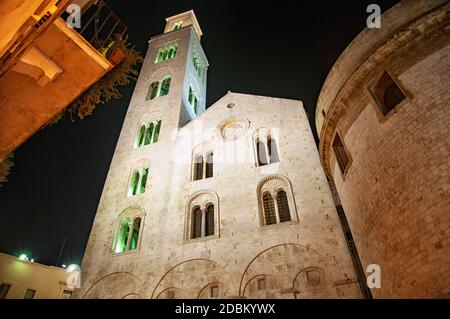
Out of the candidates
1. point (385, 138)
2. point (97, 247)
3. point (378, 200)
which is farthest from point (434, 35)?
point (97, 247)

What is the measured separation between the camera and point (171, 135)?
17594 mm

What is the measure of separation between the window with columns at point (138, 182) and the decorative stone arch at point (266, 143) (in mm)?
6532

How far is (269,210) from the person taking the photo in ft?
40.6

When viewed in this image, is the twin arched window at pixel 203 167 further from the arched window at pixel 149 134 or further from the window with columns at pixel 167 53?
the window with columns at pixel 167 53

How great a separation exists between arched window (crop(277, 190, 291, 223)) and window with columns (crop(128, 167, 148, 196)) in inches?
298

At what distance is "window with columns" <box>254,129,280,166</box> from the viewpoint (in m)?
14.1

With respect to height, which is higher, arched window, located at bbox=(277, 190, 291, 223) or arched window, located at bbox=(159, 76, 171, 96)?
arched window, located at bbox=(159, 76, 171, 96)

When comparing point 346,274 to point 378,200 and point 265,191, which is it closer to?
point 378,200

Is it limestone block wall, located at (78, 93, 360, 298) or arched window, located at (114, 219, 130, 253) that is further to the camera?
arched window, located at (114, 219, 130, 253)

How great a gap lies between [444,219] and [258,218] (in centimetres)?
736

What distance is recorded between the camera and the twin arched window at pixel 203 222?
42.1 feet

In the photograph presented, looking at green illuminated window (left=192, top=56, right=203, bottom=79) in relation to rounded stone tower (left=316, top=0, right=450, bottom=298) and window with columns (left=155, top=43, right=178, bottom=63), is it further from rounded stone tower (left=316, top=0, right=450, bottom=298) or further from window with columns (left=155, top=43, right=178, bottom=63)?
rounded stone tower (left=316, top=0, right=450, bottom=298)

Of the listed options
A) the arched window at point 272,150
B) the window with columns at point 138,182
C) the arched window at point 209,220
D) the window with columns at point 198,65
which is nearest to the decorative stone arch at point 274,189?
the arched window at point 272,150

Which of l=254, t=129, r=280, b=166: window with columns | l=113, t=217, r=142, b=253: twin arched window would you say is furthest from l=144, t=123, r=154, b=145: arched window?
l=254, t=129, r=280, b=166: window with columns
